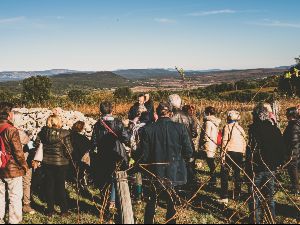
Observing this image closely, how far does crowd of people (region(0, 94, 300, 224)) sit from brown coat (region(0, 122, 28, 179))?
1 centimetres

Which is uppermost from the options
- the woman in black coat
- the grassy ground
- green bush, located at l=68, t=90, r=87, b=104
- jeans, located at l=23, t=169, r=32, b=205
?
the woman in black coat

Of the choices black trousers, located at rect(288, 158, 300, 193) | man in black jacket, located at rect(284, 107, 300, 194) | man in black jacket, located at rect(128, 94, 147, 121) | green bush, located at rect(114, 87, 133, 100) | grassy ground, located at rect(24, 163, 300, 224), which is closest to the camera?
grassy ground, located at rect(24, 163, 300, 224)

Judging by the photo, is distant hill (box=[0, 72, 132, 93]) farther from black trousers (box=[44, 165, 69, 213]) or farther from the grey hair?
the grey hair

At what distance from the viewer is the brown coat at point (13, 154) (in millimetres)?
5094

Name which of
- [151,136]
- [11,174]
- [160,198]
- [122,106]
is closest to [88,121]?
[160,198]

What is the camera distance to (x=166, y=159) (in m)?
4.78

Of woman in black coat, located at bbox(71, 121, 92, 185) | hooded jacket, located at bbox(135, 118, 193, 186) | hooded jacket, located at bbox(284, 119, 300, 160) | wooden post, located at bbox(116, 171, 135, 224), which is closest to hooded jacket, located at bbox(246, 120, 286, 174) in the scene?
hooded jacket, located at bbox(135, 118, 193, 186)

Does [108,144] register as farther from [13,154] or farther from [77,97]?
[77,97]

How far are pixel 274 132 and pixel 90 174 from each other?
4337 millimetres

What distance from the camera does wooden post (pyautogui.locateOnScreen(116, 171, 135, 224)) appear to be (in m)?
3.87

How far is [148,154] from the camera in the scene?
15.9ft

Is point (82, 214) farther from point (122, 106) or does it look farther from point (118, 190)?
point (122, 106)

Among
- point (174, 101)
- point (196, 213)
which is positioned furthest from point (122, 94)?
point (196, 213)

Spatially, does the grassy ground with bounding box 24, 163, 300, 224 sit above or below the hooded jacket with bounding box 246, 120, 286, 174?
below
